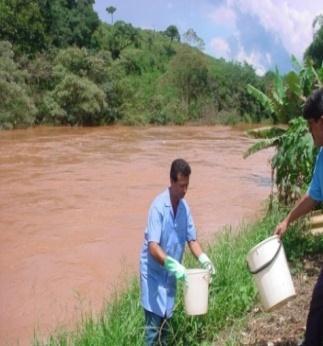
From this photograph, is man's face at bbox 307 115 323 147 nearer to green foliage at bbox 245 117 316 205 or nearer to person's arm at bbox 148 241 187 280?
person's arm at bbox 148 241 187 280

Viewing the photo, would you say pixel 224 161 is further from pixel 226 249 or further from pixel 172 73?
pixel 172 73

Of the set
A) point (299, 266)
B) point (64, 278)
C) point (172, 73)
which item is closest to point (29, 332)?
point (64, 278)

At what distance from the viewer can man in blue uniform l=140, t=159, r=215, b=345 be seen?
140 inches

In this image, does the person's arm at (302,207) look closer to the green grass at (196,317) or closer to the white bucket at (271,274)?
the white bucket at (271,274)

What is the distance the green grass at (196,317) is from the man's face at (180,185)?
3.45ft

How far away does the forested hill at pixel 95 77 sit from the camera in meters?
40.6

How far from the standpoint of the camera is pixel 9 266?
8328mm

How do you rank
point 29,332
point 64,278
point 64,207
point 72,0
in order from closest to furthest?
1. point 29,332
2. point 64,278
3. point 64,207
4. point 72,0

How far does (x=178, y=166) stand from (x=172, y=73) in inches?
2110

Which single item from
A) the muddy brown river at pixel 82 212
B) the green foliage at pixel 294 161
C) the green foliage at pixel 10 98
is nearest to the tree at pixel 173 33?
the green foliage at pixel 10 98

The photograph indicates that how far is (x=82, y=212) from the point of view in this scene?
1241 cm

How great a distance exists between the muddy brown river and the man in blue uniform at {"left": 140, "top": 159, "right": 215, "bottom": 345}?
91.2 inches

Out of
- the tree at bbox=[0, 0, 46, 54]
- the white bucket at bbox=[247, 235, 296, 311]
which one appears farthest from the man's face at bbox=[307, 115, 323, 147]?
the tree at bbox=[0, 0, 46, 54]

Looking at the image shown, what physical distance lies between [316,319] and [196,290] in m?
0.75
